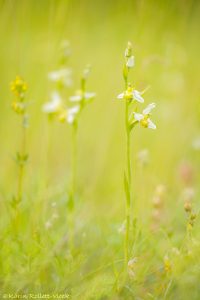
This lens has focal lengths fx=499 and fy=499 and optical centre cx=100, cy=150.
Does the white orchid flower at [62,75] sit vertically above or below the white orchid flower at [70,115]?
above

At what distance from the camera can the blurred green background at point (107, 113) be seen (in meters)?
2.20

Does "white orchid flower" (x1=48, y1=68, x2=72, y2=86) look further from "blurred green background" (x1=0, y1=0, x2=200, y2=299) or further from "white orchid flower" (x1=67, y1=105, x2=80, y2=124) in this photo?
"white orchid flower" (x1=67, y1=105, x2=80, y2=124)

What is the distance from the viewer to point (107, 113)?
125 inches

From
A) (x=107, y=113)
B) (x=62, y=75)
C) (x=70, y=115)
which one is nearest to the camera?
(x=70, y=115)

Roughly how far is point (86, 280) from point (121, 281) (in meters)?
0.13

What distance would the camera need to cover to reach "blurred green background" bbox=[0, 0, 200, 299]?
7.21ft

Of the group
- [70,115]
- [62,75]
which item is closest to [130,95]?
[70,115]

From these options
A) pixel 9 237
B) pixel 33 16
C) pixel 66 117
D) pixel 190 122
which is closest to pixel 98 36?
pixel 33 16

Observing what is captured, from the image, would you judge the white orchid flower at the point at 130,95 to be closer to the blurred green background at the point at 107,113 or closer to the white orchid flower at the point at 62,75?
the blurred green background at the point at 107,113

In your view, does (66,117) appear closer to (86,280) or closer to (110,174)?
(86,280)

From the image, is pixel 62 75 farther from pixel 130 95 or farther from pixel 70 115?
pixel 130 95

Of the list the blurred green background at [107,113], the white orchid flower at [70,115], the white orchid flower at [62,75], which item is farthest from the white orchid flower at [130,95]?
the white orchid flower at [62,75]

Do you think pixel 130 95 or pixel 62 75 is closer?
pixel 130 95

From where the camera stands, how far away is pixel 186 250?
1.29 meters
